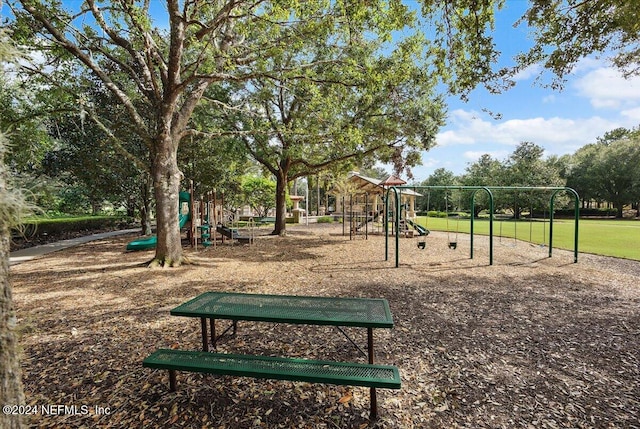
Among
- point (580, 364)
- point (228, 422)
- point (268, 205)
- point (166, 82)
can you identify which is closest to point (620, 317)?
point (580, 364)

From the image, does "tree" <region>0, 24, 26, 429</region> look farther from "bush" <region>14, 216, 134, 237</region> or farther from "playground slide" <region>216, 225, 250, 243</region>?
"bush" <region>14, 216, 134, 237</region>

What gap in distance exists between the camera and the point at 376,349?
3.73 m

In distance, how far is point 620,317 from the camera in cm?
489

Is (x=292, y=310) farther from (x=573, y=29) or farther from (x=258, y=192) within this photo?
(x=258, y=192)

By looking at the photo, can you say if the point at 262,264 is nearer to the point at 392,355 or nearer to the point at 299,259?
the point at 299,259

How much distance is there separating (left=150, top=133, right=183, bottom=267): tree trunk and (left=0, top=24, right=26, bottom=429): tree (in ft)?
22.7

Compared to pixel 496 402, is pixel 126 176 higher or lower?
higher

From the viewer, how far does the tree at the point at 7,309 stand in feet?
5.30

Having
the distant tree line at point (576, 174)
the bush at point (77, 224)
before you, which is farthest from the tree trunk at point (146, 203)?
the distant tree line at point (576, 174)

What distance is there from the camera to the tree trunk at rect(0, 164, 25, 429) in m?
1.62

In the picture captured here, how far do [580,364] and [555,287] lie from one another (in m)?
3.86

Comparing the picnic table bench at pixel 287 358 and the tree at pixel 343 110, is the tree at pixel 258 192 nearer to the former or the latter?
the tree at pixel 343 110

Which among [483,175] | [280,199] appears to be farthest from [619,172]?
[280,199]

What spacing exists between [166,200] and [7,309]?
713 cm
